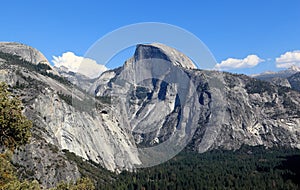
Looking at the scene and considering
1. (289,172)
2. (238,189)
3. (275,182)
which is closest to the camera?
(238,189)

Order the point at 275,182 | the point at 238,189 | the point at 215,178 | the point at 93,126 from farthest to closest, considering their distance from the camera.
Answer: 1. the point at 93,126
2. the point at 215,178
3. the point at 275,182
4. the point at 238,189

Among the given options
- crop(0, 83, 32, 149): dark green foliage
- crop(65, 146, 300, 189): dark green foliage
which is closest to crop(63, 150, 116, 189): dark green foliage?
crop(65, 146, 300, 189): dark green foliage

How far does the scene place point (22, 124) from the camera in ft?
63.4

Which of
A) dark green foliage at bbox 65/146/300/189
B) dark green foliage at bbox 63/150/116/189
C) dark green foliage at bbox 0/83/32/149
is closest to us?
dark green foliage at bbox 0/83/32/149

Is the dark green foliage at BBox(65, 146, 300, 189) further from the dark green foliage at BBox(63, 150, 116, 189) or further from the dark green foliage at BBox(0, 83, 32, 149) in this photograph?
the dark green foliage at BBox(0, 83, 32, 149)

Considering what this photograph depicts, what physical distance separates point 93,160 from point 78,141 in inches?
393

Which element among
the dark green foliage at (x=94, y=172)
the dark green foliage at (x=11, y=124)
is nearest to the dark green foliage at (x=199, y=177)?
the dark green foliage at (x=94, y=172)

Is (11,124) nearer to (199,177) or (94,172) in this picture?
(94,172)

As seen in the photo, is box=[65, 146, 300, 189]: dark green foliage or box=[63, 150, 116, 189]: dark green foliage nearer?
box=[63, 150, 116, 189]: dark green foliage

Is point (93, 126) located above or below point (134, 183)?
above

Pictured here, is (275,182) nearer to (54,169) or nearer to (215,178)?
(215,178)

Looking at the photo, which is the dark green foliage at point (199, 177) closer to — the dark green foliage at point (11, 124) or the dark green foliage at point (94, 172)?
the dark green foliage at point (94, 172)

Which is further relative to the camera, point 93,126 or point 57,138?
point 93,126

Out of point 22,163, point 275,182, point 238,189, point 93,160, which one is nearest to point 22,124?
point 22,163
